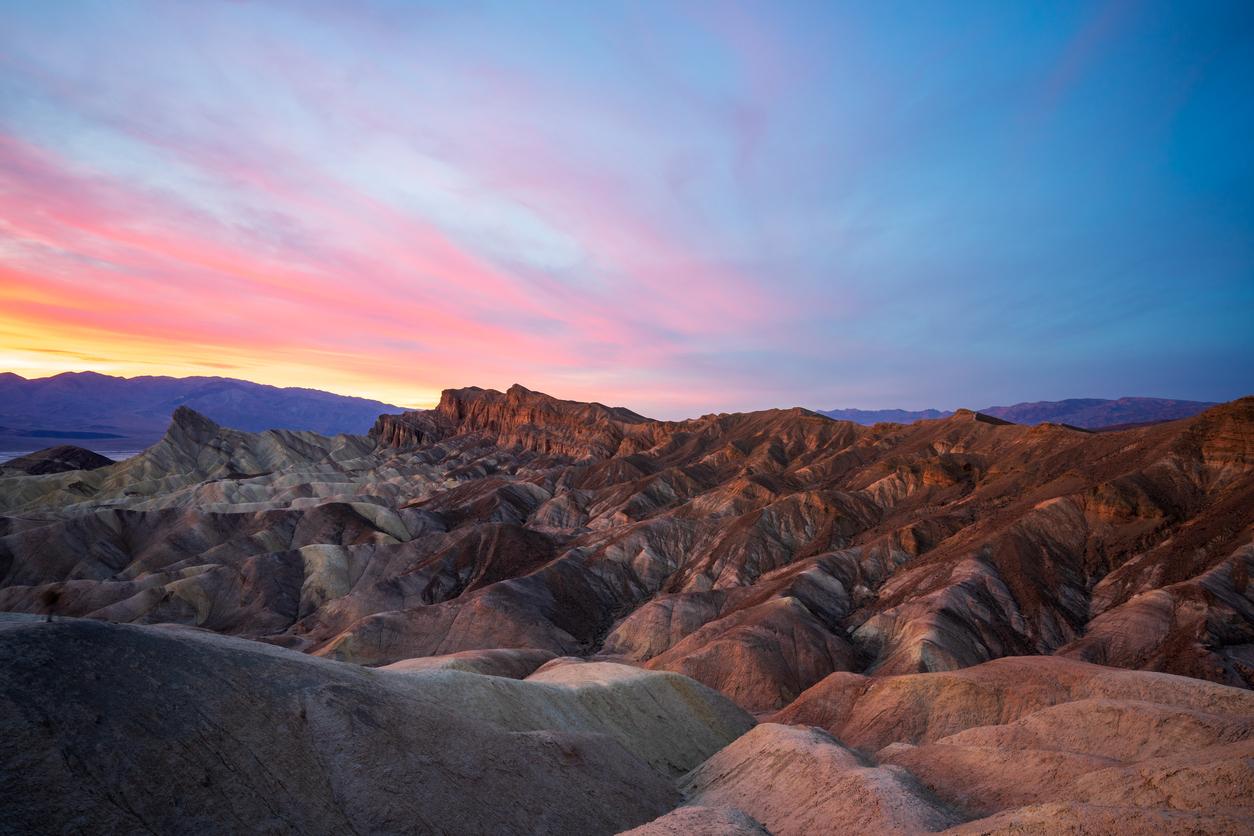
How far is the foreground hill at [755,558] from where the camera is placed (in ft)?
144

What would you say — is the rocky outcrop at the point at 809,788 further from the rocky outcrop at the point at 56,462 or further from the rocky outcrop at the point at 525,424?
the rocky outcrop at the point at 56,462

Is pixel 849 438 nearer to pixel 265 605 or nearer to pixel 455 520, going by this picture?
pixel 455 520

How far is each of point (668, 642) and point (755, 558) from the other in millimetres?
16603

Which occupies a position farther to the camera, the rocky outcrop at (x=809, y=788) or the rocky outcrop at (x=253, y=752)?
the rocky outcrop at (x=809, y=788)

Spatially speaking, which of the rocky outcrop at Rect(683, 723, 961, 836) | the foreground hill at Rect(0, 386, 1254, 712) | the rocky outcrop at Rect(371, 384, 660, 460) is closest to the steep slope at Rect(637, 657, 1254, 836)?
the rocky outcrop at Rect(683, 723, 961, 836)

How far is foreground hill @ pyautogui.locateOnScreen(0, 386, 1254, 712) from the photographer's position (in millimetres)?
44000

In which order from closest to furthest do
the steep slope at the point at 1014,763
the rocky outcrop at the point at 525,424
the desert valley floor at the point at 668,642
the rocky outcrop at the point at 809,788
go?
1. the steep slope at the point at 1014,763
2. the desert valley floor at the point at 668,642
3. the rocky outcrop at the point at 809,788
4. the rocky outcrop at the point at 525,424

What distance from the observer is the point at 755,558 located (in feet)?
214

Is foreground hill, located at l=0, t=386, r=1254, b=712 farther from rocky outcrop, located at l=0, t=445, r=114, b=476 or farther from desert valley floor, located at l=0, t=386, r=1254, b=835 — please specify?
rocky outcrop, located at l=0, t=445, r=114, b=476

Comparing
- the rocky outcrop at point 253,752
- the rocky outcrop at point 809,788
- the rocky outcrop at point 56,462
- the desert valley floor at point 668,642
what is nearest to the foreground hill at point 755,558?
the desert valley floor at point 668,642

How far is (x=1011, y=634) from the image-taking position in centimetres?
4516

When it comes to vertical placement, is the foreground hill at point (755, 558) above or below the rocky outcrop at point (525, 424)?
below

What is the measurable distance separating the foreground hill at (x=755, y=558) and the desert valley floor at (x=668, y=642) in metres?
0.32

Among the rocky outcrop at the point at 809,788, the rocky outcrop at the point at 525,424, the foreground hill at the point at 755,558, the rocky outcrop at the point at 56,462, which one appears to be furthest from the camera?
the rocky outcrop at the point at 525,424
